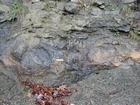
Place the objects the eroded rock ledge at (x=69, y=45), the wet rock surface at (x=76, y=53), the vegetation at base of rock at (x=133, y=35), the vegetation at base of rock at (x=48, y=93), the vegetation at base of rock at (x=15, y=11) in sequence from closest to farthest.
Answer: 1. the vegetation at base of rock at (x=48, y=93)
2. the wet rock surface at (x=76, y=53)
3. the eroded rock ledge at (x=69, y=45)
4. the vegetation at base of rock at (x=133, y=35)
5. the vegetation at base of rock at (x=15, y=11)

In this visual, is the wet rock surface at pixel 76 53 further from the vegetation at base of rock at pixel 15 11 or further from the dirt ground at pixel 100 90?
the vegetation at base of rock at pixel 15 11

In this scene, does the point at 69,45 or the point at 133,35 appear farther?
the point at 133,35

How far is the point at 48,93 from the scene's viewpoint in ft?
14.4

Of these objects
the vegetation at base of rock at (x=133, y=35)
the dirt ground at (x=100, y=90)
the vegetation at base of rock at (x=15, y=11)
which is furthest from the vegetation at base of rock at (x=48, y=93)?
the vegetation at base of rock at (x=133, y=35)

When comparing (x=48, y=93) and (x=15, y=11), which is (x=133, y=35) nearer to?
(x=48, y=93)

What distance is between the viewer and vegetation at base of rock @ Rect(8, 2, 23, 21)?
561 centimetres

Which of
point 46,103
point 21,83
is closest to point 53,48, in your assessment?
point 21,83

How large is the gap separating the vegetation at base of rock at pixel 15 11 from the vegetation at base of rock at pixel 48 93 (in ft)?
6.01

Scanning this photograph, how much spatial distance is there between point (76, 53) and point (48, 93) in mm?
1082

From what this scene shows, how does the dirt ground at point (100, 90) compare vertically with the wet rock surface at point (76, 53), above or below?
below

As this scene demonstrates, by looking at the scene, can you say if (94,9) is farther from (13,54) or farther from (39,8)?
(13,54)

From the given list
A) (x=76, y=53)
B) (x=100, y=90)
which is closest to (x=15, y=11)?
(x=76, y=53)

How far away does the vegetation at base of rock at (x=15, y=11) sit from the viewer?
18.4ft

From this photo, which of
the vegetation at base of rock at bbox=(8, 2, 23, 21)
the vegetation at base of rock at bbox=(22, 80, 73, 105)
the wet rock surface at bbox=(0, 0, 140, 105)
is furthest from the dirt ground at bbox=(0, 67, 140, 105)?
the vegetation at base of rock at bbox=(8, 2, 23, 21)
